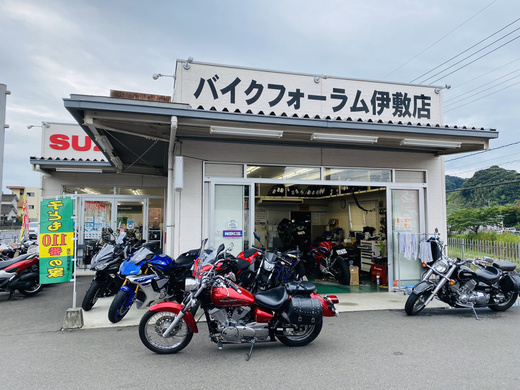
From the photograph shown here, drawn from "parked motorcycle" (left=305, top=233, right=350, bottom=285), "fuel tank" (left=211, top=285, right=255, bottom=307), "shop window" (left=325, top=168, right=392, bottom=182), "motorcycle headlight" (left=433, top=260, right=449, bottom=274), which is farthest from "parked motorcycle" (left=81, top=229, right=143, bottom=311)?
"motorcycle headlight" (left=433, top=260, right=449, bottom=274)

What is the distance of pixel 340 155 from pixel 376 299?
2948 millimetres

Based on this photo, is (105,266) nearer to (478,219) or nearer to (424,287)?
(424,287)

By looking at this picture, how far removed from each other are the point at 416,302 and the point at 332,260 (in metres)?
2.98

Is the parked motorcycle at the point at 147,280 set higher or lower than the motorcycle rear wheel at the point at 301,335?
higher

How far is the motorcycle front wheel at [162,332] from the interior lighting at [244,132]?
10.0 feet

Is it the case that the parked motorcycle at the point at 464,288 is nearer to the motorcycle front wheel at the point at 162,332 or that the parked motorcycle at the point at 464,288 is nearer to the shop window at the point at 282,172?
the shop window at the point at 282,172


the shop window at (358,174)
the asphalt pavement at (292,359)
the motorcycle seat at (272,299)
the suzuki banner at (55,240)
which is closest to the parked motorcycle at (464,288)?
the asphalt pavement at (292,359)

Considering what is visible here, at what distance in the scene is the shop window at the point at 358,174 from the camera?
24.0 ft

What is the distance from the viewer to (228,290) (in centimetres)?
384

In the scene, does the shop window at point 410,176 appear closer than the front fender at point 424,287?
No

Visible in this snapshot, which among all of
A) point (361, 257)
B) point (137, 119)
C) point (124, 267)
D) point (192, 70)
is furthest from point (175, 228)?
point (361, 257)

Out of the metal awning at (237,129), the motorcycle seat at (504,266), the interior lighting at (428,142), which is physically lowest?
the motorcycle seat at (504,266)

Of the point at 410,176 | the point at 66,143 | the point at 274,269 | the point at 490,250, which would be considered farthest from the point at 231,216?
the point at 66,143

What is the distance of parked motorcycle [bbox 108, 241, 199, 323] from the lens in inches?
188
